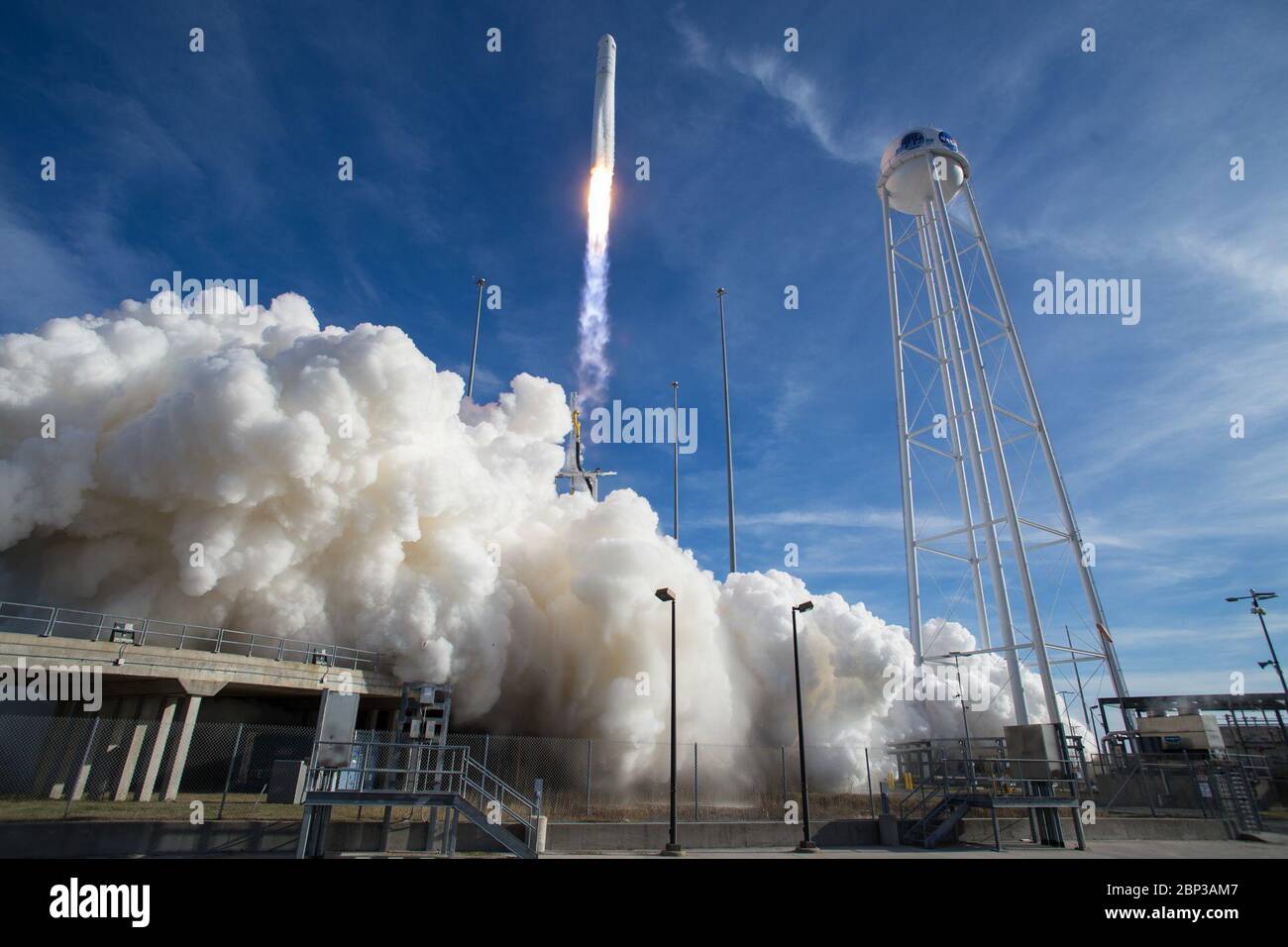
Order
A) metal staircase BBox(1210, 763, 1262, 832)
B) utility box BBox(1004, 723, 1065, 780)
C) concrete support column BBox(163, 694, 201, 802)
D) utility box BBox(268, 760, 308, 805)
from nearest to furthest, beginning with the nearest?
1. concrete support column BBox(163, 694, 201, 802)
2. utility box BBox(1004, 723, 1065, 780)
3. utility box BBox(268, 760, 308, 805)
4. metal staircase BBox(1210, 763, 1262, 832)

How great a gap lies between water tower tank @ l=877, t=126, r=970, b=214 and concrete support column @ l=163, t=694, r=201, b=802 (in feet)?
143

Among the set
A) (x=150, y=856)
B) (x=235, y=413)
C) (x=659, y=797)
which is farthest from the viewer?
(x=659, y=797)

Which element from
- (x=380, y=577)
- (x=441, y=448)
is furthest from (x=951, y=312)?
(x=380, y=577)

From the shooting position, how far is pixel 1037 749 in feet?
81.6

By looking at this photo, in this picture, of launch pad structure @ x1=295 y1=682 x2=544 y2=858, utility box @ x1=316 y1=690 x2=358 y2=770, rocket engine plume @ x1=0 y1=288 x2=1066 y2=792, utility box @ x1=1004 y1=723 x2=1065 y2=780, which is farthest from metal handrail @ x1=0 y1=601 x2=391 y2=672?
utility box @ x1=1004 y1=723 x2=1065 y2=780

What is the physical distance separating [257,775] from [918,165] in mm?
46151

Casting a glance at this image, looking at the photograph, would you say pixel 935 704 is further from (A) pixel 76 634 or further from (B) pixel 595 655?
(A) pixel 76 634

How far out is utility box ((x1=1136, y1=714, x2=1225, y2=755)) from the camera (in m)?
33.8

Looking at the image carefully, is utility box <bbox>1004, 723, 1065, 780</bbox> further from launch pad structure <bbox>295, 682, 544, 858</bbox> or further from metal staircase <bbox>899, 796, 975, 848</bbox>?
launch pad structure <bbox>295, 682, 544, 858</bbox>

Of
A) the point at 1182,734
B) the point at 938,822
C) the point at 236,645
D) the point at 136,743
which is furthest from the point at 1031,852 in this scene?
the point at 236,645

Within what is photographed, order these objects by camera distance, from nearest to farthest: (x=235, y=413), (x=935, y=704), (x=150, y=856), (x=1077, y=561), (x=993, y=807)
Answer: (x=150, y=856)
(x=993, y=807)
(x=235, y=413)
(x=1077, y=561)
(x=935, y=704)

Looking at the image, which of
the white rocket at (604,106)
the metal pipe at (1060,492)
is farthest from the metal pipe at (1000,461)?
the white rocket at (604,106)
